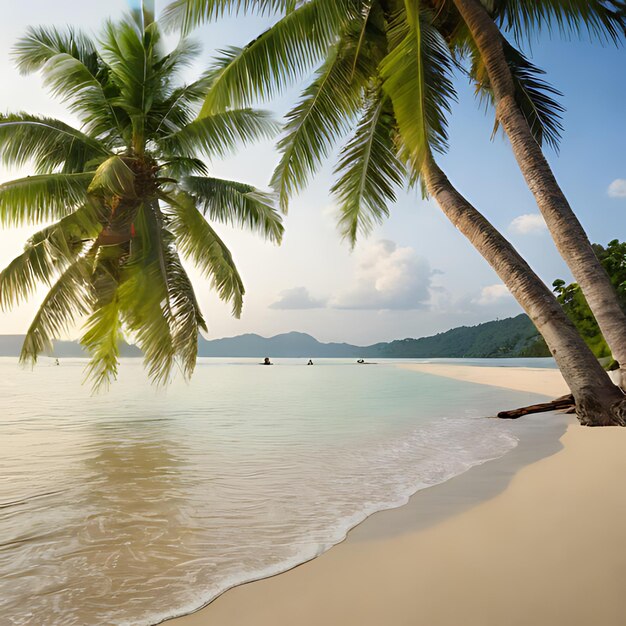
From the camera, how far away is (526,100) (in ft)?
30.9

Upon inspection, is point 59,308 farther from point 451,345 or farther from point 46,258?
point 451,345

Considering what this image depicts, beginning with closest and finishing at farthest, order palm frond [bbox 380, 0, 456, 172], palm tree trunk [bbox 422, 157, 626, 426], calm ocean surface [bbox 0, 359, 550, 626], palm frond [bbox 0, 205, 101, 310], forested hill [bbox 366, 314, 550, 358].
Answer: calm ocean surface [bbox 0, 359, 550, 626] < palm tree trunk [bbox 422, 157, 626, 426] < palm frond [bbox 380, 0, 456, 172] < palm frond [bbox 0, 205, 101, 310] < forested hill [bbox 366, 314, 550, 358]

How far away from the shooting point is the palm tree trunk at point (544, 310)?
646cm

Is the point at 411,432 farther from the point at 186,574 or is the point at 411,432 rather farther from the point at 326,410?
the point at 186,574

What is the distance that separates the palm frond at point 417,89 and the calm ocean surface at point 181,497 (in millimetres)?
4074

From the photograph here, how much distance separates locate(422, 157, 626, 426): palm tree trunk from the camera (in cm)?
646

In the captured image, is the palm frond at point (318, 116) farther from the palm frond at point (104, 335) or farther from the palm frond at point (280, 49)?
the palm frond at point (104, 335)

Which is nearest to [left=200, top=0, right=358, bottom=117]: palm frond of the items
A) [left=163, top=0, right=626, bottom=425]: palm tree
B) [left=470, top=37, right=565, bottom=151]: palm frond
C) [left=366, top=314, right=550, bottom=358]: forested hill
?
[left=163, top=0, right=626, bottom=425]: palm tree

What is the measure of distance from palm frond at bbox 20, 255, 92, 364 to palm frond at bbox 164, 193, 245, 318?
7.14 ft

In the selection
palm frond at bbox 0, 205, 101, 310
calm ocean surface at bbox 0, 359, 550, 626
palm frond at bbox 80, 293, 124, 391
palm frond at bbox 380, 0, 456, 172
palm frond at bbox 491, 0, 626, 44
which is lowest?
calm ocean surface at bbox 0, 359, 550, 626

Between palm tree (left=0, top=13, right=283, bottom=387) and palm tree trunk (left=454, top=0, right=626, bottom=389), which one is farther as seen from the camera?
palm tree (left=0, top=13, right=283, bottom=387)

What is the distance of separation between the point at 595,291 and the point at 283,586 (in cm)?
605

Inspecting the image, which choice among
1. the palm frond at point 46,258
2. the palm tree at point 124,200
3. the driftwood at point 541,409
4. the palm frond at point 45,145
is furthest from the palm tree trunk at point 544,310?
the palm frond at point 45,145

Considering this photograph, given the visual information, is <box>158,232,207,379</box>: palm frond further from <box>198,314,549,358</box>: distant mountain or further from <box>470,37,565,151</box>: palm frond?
<box>198,314,549,358</box>: distant mountain
